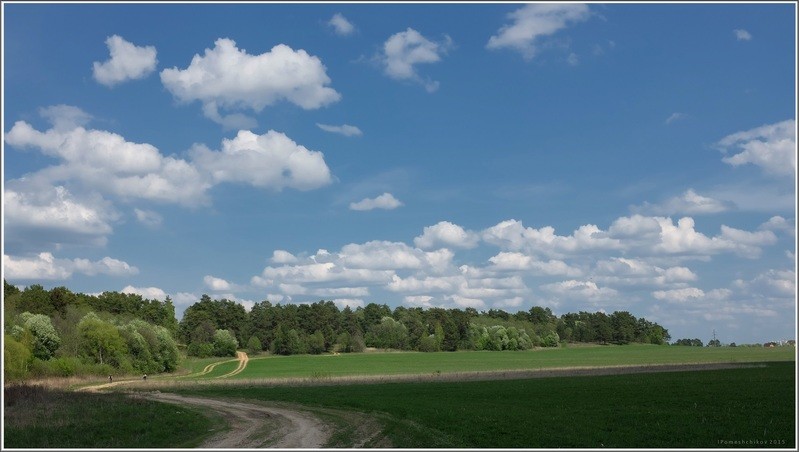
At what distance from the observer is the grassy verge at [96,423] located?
74.0ft

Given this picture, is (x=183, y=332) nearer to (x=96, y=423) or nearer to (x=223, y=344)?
(x=223, y=344)

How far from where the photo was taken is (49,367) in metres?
80.2

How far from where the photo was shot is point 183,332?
6555 inches

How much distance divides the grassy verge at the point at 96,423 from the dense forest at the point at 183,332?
5233 cm

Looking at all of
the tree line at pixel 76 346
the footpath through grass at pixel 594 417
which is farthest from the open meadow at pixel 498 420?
the tree line at pixel 76 346

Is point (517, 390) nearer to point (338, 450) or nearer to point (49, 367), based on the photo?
point (338, 450)

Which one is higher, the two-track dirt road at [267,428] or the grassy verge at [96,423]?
the grassy verge at [96,423]

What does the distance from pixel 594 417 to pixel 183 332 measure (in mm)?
153780

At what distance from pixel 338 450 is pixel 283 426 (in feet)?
23.9

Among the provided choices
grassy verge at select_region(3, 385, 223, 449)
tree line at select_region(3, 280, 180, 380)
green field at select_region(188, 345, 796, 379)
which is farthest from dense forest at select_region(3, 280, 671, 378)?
grassy verge at select_region(3, 385, 223, 449)

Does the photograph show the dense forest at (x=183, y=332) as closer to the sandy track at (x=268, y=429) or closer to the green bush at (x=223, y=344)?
the green bush at (x=223, y=344)

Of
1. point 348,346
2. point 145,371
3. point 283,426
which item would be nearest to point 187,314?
point 348,346

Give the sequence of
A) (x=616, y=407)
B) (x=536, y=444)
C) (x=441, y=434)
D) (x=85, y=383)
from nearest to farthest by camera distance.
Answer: (x=536, y=444)
(x=441, y=434)
(x=616, y=407)
(x=85, y=383)

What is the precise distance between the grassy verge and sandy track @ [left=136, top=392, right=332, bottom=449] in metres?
1.02
